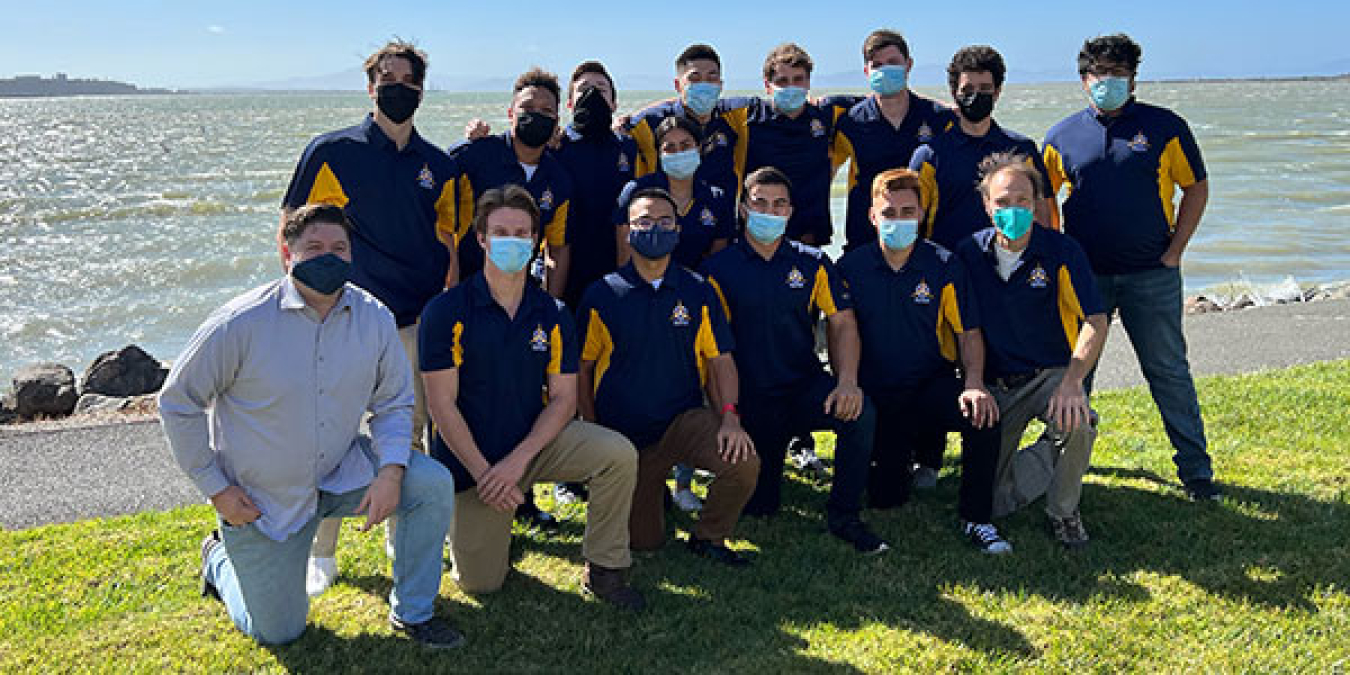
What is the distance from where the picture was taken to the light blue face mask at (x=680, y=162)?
19.9ft

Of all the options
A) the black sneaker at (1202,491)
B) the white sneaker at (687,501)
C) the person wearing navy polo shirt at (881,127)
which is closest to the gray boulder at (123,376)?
the white sneaker at (687,501)

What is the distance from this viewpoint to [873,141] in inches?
A: 270

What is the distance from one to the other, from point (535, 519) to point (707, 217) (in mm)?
1999

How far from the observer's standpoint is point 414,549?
470 centimetres

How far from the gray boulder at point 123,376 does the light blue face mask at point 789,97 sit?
344 inches

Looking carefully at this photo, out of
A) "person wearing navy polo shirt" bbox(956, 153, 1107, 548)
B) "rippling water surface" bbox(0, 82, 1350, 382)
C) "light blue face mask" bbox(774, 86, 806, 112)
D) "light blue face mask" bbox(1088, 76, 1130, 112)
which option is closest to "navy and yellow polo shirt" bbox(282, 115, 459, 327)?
"light blue face mask" bbox(774, 86, 806, 112)

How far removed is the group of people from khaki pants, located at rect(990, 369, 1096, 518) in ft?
0.05

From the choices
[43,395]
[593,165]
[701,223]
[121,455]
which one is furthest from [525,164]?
[43,395]

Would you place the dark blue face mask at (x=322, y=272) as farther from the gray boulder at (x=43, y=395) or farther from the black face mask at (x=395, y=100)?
the gray boulder at (x=43, y=395)

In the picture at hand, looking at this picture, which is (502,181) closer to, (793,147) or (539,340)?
(539,340)

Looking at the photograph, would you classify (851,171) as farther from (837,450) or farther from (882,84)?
(837,450)

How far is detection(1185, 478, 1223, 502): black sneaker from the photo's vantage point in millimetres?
6352

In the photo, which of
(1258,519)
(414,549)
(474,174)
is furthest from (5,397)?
(1258,519)

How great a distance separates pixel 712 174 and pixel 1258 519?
369 centimetres
